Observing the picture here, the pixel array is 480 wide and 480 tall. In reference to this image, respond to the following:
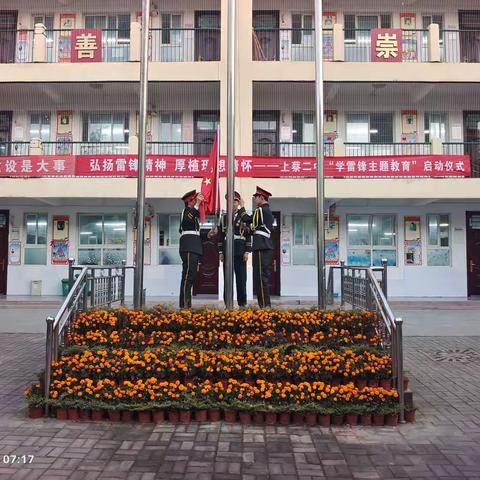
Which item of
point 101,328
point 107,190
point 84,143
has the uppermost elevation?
point 84,143

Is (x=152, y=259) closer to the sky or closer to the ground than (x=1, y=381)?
closer to the sky

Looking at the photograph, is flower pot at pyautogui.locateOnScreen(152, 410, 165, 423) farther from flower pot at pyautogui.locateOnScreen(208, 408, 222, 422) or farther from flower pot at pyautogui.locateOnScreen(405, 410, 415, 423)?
flower pot at pyautogui.locateOnScreen(405, 410, 415, 423)

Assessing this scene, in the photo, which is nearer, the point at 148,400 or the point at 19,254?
the point at 148,400

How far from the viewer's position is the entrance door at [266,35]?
16109 mm

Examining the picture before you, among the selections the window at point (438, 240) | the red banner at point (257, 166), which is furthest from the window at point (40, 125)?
the window at point (438, 240)

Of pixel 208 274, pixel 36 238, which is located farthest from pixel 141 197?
pixel 36 238

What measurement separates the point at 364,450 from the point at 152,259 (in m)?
12.5

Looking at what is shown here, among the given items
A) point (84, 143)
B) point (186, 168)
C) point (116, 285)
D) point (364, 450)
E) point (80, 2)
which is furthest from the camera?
point (80, 2)

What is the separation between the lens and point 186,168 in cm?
1411

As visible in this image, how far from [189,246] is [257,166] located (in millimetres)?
7329

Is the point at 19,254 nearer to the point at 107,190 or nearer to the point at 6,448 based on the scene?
the point at 107,190

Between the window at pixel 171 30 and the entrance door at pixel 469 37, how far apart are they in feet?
30.9

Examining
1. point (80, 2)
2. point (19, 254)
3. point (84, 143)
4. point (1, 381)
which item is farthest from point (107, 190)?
point (1, 381)

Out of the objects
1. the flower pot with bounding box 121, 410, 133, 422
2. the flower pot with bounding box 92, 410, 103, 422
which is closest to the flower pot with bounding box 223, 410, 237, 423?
the flower pot with bounding box 121, 410, 133, 422
